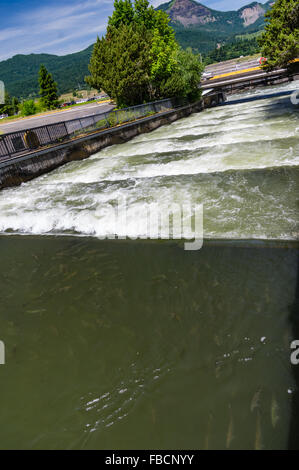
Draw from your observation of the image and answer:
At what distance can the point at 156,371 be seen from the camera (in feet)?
9.13

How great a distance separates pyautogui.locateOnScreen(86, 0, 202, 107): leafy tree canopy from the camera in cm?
2292

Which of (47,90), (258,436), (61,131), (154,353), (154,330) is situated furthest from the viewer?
(47,90)

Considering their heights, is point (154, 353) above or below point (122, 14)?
below

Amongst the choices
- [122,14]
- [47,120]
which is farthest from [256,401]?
[47,120]

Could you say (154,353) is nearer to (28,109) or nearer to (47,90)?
(28,109)

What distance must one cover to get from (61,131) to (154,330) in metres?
15.2

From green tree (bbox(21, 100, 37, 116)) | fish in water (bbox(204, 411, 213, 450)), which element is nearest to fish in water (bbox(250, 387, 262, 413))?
fish in water (bbox(204, 411, 213, 450))

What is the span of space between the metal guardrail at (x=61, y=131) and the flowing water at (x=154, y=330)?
749 cm

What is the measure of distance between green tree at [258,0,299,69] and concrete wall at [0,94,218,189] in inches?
342

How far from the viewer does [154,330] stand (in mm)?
3287

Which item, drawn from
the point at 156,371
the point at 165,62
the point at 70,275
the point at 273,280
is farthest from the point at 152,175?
the point at 165,62

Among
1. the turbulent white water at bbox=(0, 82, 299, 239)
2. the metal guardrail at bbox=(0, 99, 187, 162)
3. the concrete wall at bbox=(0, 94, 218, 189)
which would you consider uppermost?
the metal guardrail at bbox=(0, 99, 187, 162)

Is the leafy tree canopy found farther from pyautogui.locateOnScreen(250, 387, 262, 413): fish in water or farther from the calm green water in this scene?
pyautogui.locateOnScreen(250, 387, 262, 413): fish in water

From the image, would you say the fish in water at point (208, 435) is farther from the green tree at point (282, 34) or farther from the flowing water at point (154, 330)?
the green tree at point (282, 34)
